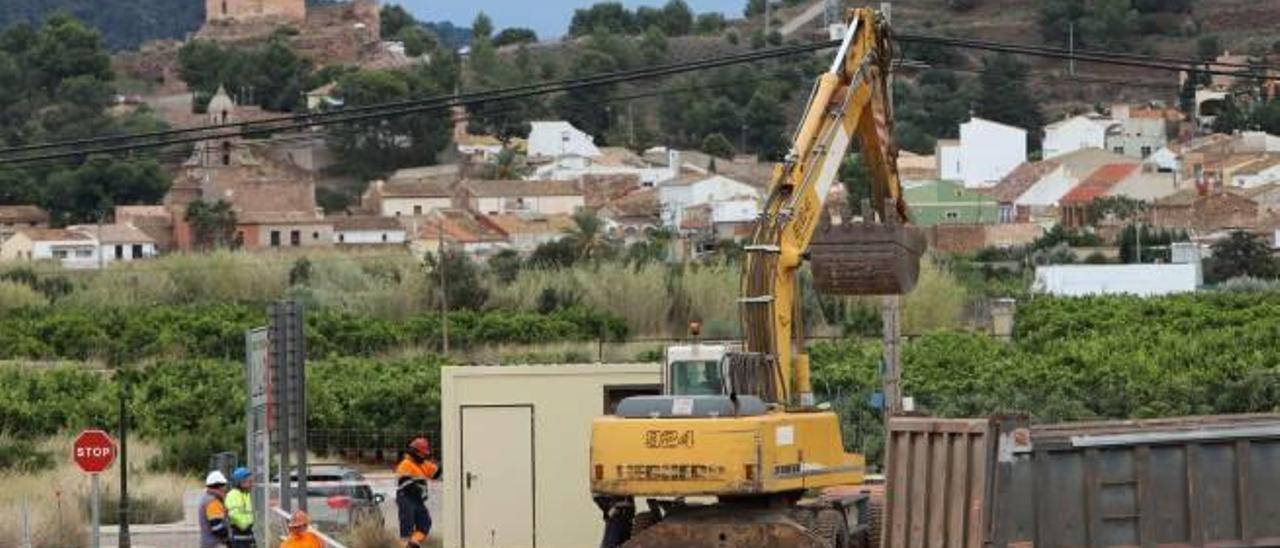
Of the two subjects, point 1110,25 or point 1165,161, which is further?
point 1110,25

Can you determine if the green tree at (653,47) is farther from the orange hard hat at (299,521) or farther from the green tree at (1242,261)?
the orange hard hat at (299,521)

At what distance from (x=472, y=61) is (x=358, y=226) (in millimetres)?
63317

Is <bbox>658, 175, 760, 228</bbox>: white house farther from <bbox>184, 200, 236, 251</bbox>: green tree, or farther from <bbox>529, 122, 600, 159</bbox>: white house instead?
<bbox>529, 122, 600, 159</bbox>: white house

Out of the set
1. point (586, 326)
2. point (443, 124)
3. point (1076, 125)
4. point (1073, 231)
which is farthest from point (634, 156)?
point (586, 326)

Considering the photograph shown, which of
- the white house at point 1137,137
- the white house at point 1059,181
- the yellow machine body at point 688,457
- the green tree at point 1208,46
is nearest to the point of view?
the yellow machine body at point 688,457

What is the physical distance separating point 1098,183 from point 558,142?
48.8m

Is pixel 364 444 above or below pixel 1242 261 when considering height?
below

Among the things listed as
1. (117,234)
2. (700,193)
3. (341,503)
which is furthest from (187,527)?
(700,193)

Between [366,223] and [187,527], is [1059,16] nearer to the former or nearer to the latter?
[366,223]

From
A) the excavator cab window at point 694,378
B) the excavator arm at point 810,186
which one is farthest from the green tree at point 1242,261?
the excavator cab window at point 694,378

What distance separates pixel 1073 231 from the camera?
106 m

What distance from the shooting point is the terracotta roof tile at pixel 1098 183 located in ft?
387

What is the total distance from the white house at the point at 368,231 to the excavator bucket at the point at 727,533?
93355 millimetres

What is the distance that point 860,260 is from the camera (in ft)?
98.3
